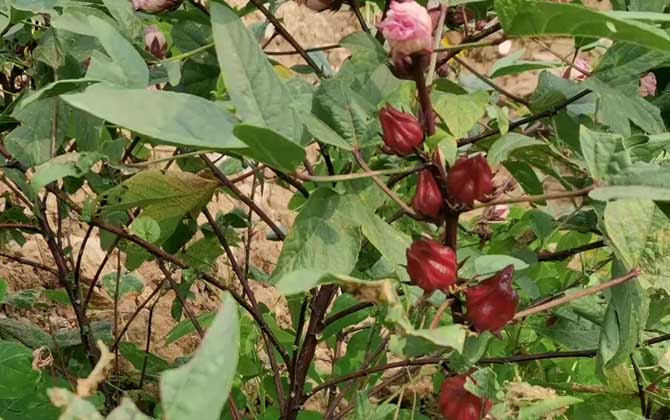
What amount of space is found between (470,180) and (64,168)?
306mm

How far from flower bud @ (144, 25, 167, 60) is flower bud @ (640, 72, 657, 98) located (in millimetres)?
452

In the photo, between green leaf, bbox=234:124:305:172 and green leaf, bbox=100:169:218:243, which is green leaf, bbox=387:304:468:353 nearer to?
green leaf, bbox=234:124:305:172

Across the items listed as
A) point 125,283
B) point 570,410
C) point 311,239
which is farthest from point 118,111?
point 125,283

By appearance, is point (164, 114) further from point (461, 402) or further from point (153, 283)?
point (153, 283)

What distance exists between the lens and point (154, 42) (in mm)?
895

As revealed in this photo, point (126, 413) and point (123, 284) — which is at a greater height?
point (126, 413)

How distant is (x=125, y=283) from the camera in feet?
4.41

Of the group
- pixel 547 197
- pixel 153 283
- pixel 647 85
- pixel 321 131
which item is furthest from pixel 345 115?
pixel 153 283

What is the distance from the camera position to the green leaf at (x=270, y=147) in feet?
1.69

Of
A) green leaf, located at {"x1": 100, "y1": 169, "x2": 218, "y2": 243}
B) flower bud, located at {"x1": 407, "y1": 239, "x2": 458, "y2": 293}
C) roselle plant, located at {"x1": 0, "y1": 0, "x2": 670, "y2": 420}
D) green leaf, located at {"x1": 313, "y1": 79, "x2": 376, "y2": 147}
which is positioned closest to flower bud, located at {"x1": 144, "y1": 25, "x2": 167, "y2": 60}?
roselle plant, located at {"x1": 0, "y1": 0, "x2": 670, "y2": 420}

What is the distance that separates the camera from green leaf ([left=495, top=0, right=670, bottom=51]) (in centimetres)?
54

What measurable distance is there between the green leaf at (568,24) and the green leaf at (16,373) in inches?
23.2

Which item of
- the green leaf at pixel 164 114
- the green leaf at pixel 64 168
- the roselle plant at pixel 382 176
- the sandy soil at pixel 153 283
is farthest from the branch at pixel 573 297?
the sandy soil at pixel 153 283

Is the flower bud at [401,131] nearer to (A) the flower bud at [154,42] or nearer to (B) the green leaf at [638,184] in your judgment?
(B) the green leaf at [638,184]
